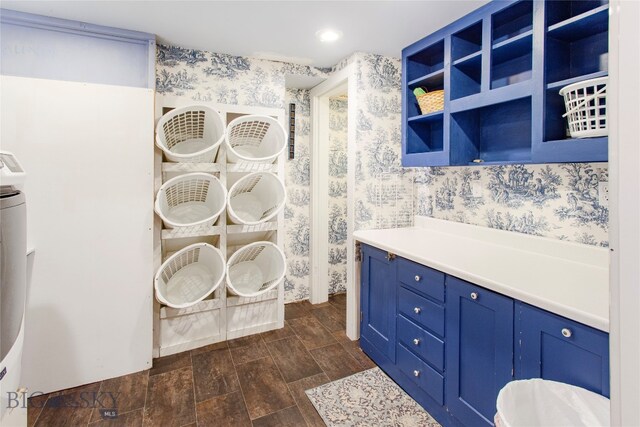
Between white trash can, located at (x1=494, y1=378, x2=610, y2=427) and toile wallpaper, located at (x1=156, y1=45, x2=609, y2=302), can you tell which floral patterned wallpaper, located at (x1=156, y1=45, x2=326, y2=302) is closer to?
toile wallpaper, located at (x1=156, y1=45, x2=609, y2=302)

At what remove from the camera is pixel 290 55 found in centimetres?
262

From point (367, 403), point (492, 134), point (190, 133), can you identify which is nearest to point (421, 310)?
point (367, 403)

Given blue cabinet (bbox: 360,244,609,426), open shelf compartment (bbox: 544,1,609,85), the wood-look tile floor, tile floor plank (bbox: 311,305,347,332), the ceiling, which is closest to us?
blue cabinet (bbox: 360,244,609,426)

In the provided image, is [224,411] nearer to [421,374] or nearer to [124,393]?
[124,393]

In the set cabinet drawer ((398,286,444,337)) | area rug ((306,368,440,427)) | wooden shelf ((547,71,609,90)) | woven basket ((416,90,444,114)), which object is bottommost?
area rug ((306,368,440,427))

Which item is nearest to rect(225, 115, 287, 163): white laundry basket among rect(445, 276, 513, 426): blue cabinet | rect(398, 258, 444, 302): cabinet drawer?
rect(398, 258, 444, 302): cabinet drawer

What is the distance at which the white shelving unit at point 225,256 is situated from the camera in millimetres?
2338

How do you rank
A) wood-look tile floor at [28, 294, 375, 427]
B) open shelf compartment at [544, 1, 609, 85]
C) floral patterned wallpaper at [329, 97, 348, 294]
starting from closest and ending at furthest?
open shelf compartment at [544, 1, 609, 85] → wood-look tile floor at [28, 294, 375, 427] → floral patterned wallpaper at [329, 97, 348, 294]

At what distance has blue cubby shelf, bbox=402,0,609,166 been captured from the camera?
1.49 m

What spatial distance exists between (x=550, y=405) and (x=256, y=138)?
7.77ft

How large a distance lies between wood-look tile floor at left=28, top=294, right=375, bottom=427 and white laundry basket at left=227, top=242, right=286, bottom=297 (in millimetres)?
427

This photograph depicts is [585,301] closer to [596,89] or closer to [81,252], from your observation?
[596,89]

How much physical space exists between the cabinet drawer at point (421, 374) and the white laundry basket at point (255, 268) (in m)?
1.04

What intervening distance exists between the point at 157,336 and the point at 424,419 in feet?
6.06
